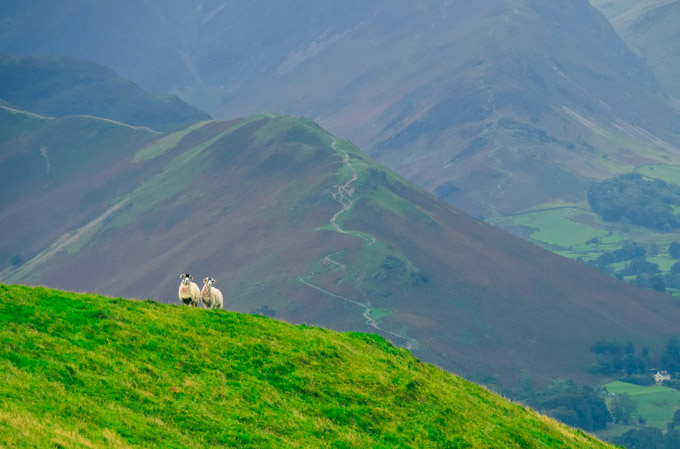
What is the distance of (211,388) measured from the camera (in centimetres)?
2895

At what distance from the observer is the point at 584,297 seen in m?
174

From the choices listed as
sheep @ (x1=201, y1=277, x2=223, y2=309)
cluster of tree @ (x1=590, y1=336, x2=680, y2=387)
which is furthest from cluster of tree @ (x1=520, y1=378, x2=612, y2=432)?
sheep @ (x1=201, y1=277, x2=223, y2=309)

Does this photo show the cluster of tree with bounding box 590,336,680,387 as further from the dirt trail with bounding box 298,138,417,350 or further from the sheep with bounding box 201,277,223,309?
the sheep with bounding box 201,277,223,309

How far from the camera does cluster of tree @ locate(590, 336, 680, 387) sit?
152875 mm

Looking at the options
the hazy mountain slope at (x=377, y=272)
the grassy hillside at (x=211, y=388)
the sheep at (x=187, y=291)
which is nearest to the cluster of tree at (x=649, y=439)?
the hazy mountain slope at (x=377, y=272)

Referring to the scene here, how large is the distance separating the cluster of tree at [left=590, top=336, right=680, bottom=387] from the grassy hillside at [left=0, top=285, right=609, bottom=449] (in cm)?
11985

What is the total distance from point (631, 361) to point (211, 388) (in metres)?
139

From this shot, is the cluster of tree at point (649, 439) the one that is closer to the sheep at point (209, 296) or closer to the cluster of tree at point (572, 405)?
the cluster of tree at point (572, 405)

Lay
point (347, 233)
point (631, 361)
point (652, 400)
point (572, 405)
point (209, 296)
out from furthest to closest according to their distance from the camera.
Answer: point (347, 233)
point (631, 361)
point (652, 400)
point (572, 405)
point (209, 296)

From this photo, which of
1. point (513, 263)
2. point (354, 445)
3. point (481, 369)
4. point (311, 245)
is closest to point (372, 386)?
point (354, 445)

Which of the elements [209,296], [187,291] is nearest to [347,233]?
[209,296]

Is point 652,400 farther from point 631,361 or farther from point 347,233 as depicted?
point 347,233

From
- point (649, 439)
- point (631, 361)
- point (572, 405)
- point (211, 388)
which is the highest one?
point (211, 388)

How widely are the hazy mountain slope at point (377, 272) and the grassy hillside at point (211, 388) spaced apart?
10223cm
